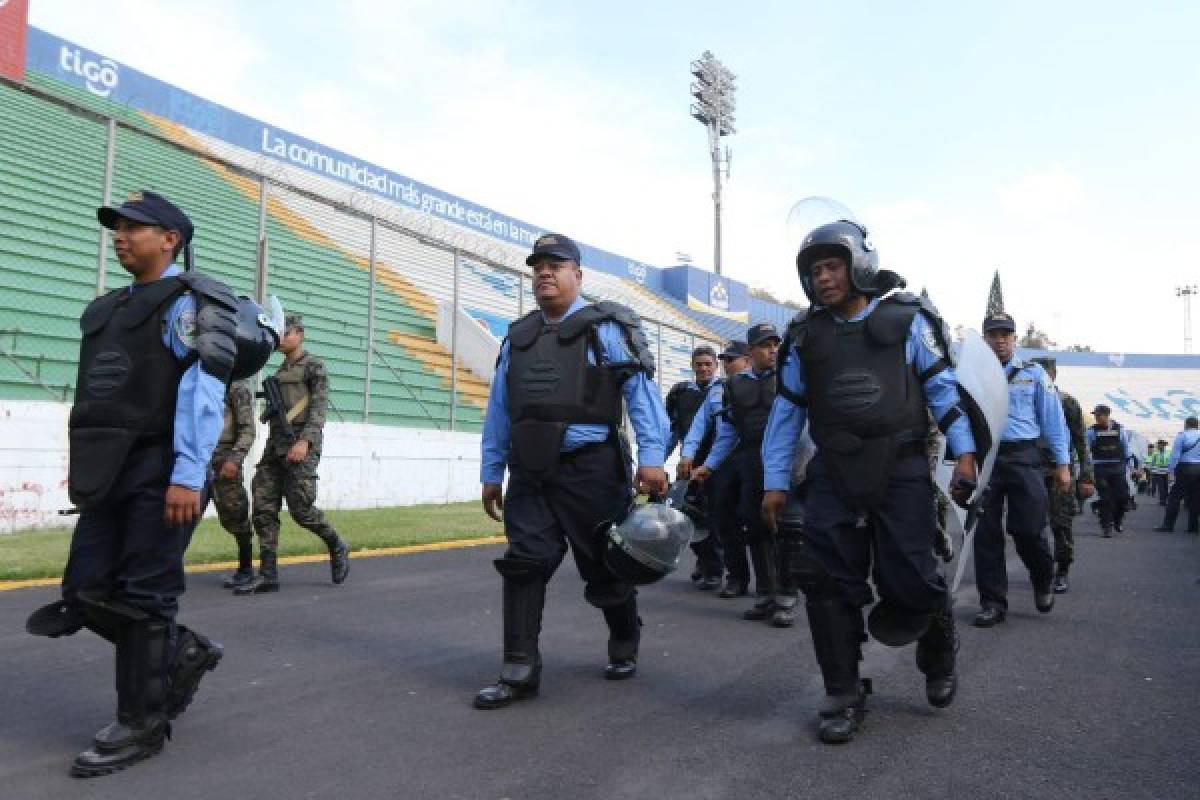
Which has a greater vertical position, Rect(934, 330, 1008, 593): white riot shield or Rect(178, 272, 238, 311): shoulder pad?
Rect(178, 272, 238, 311): shoulder pad

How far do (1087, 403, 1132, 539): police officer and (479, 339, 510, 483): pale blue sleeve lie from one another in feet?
40.8

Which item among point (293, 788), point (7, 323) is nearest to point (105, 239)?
point (7, 323)

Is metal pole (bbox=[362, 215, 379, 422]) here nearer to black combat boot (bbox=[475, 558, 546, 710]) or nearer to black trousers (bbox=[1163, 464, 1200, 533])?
black combat boot (bbox=[475, 558, 546, 710])

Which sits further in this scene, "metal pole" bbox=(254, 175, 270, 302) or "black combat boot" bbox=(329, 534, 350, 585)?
"metal pole" bbox=(254, 175, 270, 302)

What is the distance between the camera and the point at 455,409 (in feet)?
51.7

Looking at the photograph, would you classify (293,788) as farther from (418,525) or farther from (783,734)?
(418,525)

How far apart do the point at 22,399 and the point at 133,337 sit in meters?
7.10

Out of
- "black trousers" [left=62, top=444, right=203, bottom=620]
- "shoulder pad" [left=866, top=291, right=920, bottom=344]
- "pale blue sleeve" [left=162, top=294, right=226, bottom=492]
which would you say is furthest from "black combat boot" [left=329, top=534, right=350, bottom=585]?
"shoulder pad" [left=866, top=291, right=920, bottom=344]

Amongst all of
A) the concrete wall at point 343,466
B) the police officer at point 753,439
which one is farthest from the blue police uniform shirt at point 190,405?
the concrete wall at point 343,466

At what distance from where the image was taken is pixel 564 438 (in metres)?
4.01

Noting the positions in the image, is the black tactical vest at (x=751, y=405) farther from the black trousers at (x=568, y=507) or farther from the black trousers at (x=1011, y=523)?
the black trousers at (x=568, y=507)

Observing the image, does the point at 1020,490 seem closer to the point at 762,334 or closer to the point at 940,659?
the point at 762,334

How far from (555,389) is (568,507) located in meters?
0.50

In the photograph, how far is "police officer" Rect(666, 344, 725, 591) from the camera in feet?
24.7
